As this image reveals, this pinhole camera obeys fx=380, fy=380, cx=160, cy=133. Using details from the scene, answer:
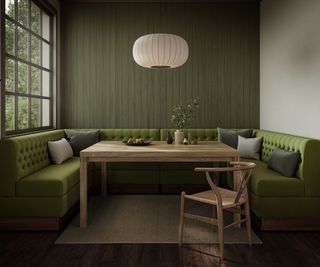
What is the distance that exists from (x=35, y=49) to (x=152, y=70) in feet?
5.77

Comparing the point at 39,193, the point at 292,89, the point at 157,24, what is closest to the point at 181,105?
the point at 157,24

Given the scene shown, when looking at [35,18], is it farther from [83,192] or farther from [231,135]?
[231,135]

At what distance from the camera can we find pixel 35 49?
5.03m

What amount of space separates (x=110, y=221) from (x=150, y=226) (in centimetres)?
45

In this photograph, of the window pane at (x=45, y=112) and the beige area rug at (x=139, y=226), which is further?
the window pane at (x=45, y=112)

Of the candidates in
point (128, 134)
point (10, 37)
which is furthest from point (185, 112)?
point (10, 37)

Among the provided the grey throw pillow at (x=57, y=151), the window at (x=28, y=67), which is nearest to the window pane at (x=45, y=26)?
the window at (x=28, y=67)

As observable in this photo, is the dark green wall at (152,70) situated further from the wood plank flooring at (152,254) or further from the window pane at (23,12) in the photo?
the wood plank flooring at (152,254)

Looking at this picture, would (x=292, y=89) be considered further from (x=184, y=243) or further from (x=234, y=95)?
(x=184, y=243)

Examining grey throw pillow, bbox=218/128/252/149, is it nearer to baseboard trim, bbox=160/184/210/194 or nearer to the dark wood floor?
baseboard trim, bbox=160/184/210/194

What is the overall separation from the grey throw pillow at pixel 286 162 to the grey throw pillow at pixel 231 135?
4.56 ft

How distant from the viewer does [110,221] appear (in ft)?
12.5

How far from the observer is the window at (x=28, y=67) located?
13.6 feet

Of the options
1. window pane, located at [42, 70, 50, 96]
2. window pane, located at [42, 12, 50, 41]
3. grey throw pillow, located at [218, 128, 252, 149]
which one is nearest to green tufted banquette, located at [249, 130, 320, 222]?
grey throw pillow, located at [218, 128, 252, 149]
